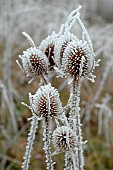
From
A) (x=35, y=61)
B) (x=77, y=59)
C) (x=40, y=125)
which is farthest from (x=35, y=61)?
(x=40, y=125)

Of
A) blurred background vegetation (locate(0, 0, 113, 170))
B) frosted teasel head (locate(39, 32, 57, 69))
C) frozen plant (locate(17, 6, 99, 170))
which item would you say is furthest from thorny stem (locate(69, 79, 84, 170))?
blurred background vegetation (locate(0, 0, 113, 170))

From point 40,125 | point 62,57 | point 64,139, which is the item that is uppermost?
point 40,125

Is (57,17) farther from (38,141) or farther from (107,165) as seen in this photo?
(107,165)

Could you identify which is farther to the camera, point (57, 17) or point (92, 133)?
point (57, 17)

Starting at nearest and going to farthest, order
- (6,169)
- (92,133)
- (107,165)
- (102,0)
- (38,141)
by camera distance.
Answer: (6,169) < (107,165) < (38,141) < (92,133) < (102,0)

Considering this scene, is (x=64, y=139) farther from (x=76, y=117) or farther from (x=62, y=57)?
(x=62, y=57)

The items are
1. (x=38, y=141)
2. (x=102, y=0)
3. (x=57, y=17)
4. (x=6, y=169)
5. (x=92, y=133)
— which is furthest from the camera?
(x=102, y=0)

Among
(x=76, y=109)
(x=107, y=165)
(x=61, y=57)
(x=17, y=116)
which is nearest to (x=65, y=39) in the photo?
(x=61, y=57)
